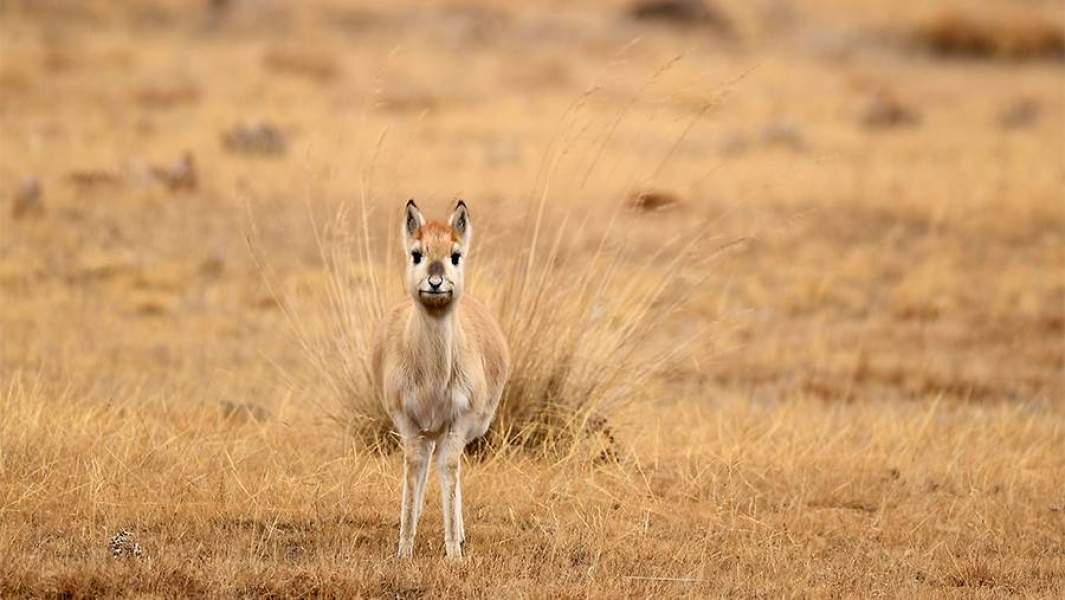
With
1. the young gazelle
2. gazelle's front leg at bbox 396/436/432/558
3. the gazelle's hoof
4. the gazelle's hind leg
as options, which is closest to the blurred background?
the young gazelle

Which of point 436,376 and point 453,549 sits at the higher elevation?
point 436,376

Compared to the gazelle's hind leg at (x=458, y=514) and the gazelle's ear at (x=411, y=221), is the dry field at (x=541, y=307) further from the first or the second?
the gazelle's ear at (x=411, y=221)

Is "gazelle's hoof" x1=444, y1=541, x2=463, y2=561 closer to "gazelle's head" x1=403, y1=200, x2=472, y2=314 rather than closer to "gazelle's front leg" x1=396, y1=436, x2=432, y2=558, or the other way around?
"gazelle's front leg" x1=396, y1=436, x2=432, y2=558

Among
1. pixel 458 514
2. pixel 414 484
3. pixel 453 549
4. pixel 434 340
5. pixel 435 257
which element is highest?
pixel 435 257

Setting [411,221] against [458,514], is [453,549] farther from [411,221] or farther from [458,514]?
[411,221]

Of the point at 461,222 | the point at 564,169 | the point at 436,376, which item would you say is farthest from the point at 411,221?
the point at 564,169

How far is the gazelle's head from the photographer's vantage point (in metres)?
6.65

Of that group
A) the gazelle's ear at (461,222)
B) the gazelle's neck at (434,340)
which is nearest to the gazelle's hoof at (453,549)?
the gazelle's neck at (434,340)

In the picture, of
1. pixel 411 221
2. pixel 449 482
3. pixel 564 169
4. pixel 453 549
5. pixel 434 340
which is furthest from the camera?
pixel 564 169

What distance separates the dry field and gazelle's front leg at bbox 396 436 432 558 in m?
0.16

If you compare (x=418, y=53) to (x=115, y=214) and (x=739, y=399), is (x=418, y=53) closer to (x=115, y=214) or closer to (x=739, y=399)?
(x=115, y=214)

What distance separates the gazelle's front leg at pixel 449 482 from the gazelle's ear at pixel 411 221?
0.94 metres

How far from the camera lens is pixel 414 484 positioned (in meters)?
7.35

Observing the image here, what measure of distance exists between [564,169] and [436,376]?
568 inches
